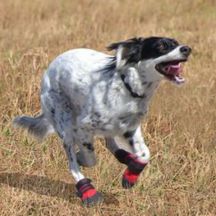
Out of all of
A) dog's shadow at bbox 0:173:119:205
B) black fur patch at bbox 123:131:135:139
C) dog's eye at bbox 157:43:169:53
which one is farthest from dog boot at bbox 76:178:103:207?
dog's eye at bbox 157:43:169:53

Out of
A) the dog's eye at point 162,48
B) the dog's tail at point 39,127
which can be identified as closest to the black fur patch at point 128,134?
the dog's eye at point 162,48

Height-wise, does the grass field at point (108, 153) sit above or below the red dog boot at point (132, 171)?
below

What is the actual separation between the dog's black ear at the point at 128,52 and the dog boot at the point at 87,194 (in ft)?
3.11

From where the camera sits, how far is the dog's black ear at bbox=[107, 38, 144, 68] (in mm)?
4418

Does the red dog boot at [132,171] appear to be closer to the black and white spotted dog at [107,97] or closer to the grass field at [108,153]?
the black and white spotted dog at [107,97]

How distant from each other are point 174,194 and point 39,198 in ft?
3.36

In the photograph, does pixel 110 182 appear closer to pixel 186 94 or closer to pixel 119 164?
pixel 119 164

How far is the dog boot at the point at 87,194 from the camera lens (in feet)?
15.7

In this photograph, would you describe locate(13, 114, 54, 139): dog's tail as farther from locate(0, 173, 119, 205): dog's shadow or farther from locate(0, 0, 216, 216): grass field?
locate(0, 173, 119, 205): dog's shadow

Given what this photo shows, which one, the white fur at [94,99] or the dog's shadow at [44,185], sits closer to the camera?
the white fur at [94,99]

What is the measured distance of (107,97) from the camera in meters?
4.56

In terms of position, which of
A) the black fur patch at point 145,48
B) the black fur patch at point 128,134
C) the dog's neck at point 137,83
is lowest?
the black fur patch at point 128,134

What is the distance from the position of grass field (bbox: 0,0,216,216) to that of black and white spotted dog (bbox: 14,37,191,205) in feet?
0.89

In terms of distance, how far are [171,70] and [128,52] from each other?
324 millimetres
